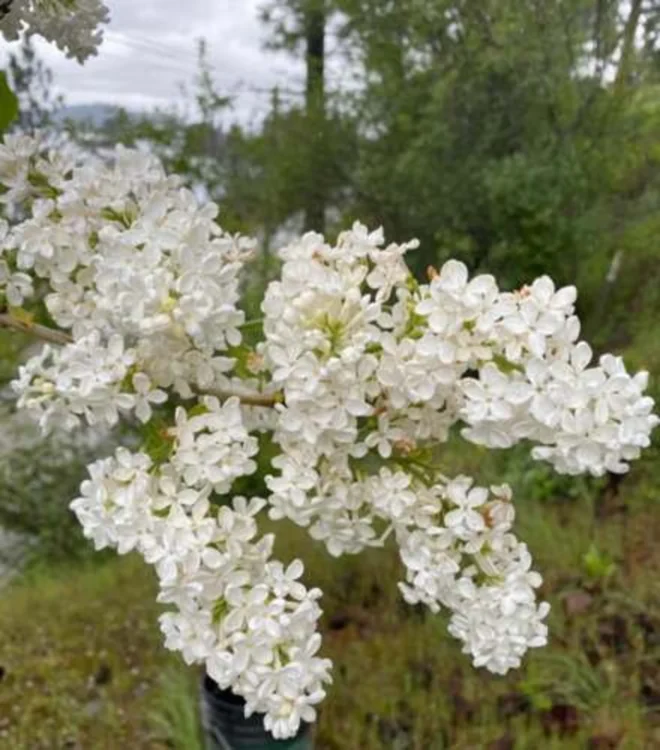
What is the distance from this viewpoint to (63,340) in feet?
1.69

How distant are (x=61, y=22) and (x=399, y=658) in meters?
1.42

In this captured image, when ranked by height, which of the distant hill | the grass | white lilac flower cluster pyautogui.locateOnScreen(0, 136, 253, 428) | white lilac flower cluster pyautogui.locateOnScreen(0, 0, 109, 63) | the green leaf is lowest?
the grass

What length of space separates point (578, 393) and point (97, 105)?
2330 mm

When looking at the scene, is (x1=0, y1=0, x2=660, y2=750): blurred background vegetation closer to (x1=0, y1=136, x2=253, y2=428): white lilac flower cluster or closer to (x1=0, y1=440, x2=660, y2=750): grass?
(x1=0, y1=440, x2=660, y2=750): grass

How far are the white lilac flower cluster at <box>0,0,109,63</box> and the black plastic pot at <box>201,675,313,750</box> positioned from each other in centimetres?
87

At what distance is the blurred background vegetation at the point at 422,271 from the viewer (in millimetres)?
1730

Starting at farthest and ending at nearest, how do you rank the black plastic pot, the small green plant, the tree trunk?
the tree trunk → the small green plant → the black plastic pot

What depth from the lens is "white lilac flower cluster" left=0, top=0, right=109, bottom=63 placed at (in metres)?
0.59

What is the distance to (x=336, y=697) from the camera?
174 cm

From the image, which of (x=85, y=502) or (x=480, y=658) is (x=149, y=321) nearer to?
(x=85, y=502)

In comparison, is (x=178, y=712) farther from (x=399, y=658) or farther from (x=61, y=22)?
(x=61, y=22)

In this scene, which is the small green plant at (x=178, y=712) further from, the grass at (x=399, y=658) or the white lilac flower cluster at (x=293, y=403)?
the white lilac flower cluster at (x=293, y=403)

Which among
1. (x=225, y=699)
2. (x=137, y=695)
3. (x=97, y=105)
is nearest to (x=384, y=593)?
(x=137, y=695)

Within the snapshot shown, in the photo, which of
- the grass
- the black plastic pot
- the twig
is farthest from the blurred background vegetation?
the twig
